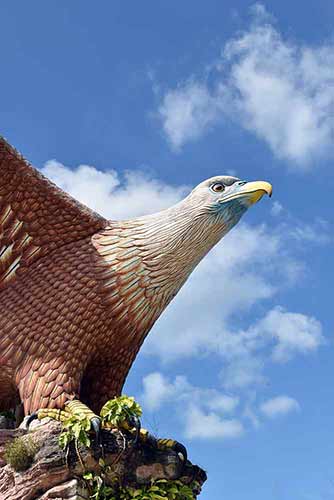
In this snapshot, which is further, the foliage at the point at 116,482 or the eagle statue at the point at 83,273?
the eagle statue at the point at 83,273

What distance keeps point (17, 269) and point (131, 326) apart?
1.40m

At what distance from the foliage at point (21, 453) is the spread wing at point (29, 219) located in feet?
6.29

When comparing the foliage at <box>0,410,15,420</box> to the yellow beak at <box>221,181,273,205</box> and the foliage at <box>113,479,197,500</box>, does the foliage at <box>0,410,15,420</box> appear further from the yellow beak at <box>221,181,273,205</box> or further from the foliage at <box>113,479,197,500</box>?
the yellow beak at <box>221,181,273,205</box>

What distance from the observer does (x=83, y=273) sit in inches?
320

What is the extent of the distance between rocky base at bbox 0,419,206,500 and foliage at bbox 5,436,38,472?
0.08 ft

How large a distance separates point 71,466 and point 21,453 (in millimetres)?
487

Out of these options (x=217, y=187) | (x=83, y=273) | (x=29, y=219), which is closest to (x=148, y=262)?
(x=83, y=273)

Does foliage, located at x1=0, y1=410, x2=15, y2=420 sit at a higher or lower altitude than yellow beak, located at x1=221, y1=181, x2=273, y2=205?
lower

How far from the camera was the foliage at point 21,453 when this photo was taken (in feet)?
22.9

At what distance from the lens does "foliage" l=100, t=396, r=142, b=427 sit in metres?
7.16

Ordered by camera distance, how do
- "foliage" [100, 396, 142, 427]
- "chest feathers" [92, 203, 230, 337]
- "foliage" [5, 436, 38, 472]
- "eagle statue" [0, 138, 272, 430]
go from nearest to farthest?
"foliage" [5, 436, 38, 472] → "foliage" [100, 396, 142, 427] → "eagle statue" [0, 138, 272, 430] → "chest feathers" [92, 203, 230, 337]

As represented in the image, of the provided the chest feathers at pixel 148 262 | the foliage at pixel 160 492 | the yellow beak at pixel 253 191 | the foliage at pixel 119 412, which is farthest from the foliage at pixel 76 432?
the yellow beak at pixel 253 191

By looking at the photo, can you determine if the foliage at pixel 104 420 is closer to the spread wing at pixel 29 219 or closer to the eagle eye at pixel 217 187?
the spread wing at pixel 29 219

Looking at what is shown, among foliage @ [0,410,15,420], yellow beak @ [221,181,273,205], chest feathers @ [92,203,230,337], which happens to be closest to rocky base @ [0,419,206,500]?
foliage @ [0,410,15,420]
